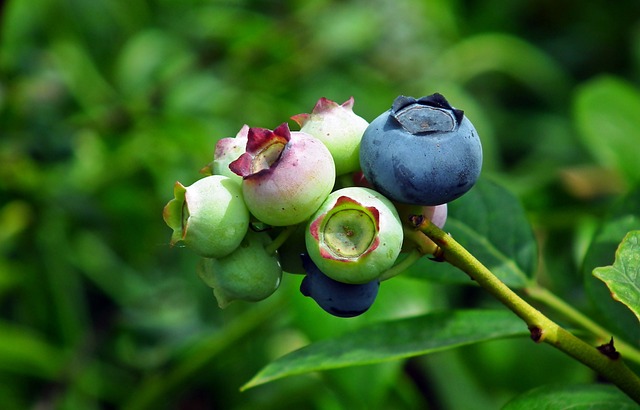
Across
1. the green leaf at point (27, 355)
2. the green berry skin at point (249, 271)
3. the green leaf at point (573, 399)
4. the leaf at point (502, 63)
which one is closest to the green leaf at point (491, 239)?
the green leaf at point (573, 399)

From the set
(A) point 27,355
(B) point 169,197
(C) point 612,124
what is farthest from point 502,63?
(A) point 27,355

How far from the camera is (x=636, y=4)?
137 inches

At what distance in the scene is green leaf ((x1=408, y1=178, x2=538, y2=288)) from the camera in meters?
1.02

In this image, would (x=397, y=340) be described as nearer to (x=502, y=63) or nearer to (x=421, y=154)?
(x=421, y=154)

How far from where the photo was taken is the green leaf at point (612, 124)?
1.76 m

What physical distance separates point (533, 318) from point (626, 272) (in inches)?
3.9

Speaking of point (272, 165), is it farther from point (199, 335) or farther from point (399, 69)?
point (399, 69)

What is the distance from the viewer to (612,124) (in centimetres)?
188

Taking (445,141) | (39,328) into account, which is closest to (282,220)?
(445,141)

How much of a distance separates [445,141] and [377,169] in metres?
0.06

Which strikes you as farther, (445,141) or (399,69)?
(399,69)

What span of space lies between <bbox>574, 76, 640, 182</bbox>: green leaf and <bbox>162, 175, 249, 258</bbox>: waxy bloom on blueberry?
3.82ft

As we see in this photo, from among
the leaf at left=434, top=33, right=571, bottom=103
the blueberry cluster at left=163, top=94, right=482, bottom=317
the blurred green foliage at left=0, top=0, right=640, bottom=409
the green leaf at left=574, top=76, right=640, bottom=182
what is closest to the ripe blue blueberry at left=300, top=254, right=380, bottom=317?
the blueberry cluster at left=163, top=94, right=482, bottom=317

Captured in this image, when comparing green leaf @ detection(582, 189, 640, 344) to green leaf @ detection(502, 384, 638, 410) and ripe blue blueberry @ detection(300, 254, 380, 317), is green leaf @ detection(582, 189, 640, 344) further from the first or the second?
ripe blue blueberry @ detection(300, 254, 380, 317)
